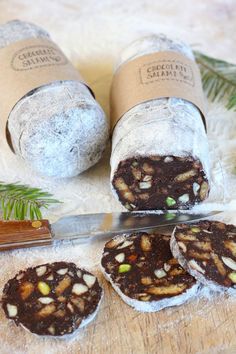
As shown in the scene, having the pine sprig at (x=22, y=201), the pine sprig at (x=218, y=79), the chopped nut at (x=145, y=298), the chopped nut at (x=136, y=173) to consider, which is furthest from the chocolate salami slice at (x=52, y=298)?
the pine sprig at (x=218, y=79)

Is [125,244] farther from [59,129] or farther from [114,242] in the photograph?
[59,129]

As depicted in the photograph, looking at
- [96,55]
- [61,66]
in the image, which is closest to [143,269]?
[61,66]

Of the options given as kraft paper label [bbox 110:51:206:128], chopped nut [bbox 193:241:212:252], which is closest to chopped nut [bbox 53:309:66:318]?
chopped nut [bbox 193:241:212:252]

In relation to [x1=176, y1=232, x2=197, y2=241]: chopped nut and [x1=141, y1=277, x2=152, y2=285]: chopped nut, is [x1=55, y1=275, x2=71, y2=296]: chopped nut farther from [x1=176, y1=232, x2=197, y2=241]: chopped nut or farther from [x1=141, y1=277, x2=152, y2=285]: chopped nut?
[x1=176, y1=232, x2=197, y2=241]: chopped nut

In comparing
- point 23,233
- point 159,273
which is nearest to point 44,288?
point 23,233

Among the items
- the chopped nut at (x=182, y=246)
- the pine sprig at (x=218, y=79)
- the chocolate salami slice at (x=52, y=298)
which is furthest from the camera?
the pine sprig at (x=218, y=79)

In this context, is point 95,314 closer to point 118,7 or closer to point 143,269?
point 143,269

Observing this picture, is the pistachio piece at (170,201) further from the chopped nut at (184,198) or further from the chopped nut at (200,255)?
the chopped nut at (200,255)
